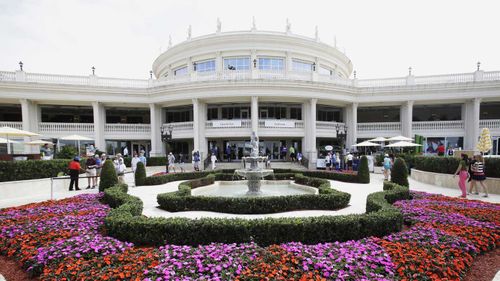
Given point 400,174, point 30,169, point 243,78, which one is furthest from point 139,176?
point 400,174

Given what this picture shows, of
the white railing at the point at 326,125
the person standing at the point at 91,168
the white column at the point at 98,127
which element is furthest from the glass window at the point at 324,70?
the person standing at the point at 91,168

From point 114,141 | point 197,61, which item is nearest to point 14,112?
point 114,141

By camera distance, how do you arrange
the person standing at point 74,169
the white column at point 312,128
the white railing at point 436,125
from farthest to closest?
the white railing at point 436,125
the white column at point 312,128
the person standing at point 74,169

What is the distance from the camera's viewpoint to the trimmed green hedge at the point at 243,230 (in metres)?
5.23

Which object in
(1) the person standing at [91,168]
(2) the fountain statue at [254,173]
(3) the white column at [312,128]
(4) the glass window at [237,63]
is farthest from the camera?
(4) the glass window at [237,63]

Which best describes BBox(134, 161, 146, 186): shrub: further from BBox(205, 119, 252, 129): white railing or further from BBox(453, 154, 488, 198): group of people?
BBox(453, 154, 488, 198): group of people

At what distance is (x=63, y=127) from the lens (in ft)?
86.2

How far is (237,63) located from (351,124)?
15191 mm

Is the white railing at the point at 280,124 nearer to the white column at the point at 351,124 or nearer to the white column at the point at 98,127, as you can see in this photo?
the white column at the point at 351,124

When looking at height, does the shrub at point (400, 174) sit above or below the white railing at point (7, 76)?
below

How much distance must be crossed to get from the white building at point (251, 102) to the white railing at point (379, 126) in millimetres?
115

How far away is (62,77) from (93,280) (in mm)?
29293

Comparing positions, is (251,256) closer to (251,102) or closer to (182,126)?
(251,102)

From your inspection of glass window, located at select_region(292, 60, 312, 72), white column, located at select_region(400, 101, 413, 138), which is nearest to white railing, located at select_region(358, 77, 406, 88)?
white column, located at select_region(400, 101, 413, 138)
